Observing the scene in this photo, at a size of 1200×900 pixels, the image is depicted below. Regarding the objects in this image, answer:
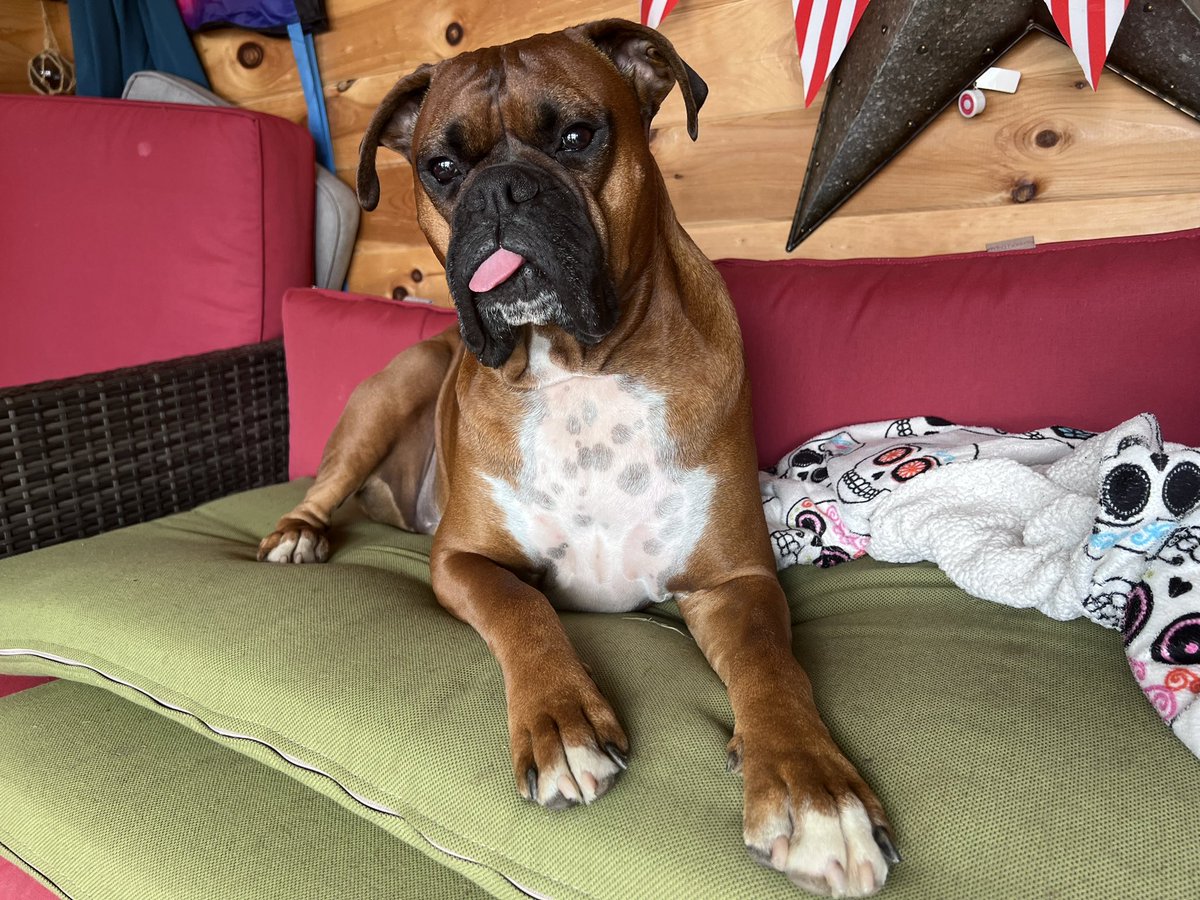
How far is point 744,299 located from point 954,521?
0.73 m

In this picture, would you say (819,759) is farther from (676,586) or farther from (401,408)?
(401,408)

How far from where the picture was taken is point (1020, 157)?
2.10 meters

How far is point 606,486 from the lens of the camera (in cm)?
158

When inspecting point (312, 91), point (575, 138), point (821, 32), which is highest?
point (821, 32)

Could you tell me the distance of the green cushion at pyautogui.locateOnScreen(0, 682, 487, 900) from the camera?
1.15 meters

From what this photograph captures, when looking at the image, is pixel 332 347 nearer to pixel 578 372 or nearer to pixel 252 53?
pixel 578 372

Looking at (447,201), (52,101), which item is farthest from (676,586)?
(52,101)

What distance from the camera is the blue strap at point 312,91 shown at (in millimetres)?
3123

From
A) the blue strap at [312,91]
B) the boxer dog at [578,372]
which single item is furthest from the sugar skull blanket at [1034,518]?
the blue strap at [312,91]

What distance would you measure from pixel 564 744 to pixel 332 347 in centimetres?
172

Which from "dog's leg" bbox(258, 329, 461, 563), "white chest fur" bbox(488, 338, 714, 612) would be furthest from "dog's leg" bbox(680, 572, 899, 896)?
"dog's leg" bbox(258, 329, 461, 563)

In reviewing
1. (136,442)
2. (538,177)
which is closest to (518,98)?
(538,177)

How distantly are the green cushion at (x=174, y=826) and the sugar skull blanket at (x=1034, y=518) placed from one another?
0.86 m

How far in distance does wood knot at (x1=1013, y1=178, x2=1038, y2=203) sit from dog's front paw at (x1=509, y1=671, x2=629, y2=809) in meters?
1.62
